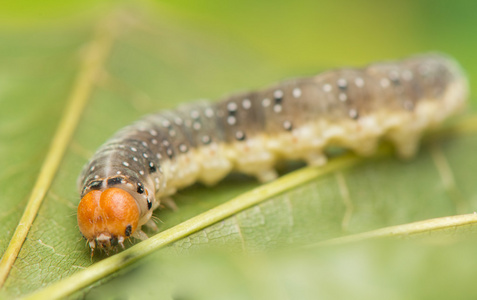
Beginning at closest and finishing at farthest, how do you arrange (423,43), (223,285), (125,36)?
(223,285), (125,36), (423,43)

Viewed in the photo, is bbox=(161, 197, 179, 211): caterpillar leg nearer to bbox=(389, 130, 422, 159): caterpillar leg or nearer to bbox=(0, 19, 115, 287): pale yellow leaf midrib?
bbox=(0, 19, 115, 287): pale yellow leaf midrib

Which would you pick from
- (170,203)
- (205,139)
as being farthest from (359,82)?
(170,203)

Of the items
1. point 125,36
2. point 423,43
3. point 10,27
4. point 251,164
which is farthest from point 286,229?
point 423,43

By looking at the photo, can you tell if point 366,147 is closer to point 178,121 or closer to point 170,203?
point 178,121

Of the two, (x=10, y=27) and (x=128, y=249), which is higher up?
(x=10, y=27)

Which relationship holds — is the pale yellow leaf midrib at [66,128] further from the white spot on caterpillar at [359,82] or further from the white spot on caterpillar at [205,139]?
the white spot on caterpillar at [359,82]

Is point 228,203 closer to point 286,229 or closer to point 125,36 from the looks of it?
point 286,229

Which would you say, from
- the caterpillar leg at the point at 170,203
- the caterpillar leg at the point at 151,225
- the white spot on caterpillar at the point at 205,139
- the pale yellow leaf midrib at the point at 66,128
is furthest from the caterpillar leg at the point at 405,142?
the pale yellow leaf midrib at the point at 66,128
